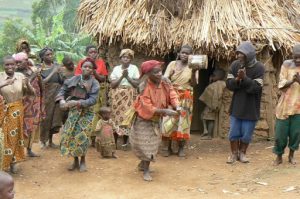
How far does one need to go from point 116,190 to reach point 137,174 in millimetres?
717

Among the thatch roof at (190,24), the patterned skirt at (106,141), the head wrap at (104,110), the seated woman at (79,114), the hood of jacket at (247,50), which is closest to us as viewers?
the seated woman at (79,114)

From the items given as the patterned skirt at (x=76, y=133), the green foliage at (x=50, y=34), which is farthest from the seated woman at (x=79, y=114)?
the green foliage at (x=50, y=34)

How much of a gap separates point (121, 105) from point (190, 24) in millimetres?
1948

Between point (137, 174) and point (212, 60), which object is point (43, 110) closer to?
point (137, 174)

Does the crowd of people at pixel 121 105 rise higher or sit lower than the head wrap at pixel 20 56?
lower

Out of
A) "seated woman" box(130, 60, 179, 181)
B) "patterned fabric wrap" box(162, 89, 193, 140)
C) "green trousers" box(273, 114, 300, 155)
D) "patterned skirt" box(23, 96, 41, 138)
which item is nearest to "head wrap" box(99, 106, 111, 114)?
"patterned fabric wrap" box(162, 89, 193, 140)

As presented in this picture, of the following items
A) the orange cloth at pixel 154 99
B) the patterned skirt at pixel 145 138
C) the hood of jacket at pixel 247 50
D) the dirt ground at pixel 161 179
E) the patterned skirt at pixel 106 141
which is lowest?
the dirt ground at pixel 161 179

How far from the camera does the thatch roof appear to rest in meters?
7.75

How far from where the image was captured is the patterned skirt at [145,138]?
222 inches

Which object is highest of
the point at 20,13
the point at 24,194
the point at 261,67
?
the point at 20,13

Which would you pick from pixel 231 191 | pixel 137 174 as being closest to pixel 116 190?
pixel 137 174

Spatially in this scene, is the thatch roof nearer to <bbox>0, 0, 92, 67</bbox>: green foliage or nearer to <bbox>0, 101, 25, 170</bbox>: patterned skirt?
<bbox>0, 0, 92, 67</bbox>: green foliage

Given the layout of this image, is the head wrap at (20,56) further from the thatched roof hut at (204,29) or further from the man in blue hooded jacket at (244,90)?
the man in blue hooded jacket at (244,90)

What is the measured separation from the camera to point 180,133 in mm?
6953
